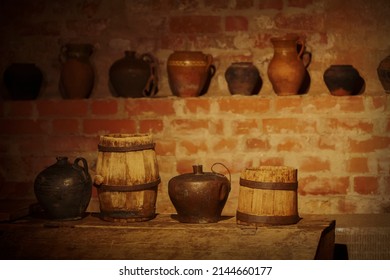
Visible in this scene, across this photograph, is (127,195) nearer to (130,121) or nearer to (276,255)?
(276,255)

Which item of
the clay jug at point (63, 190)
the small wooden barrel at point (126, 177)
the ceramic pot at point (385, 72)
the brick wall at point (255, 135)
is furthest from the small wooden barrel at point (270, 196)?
the ceramic pot at point (385, 72)

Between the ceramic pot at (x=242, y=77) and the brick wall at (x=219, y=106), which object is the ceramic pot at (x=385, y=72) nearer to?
the brick wall at (x=219, y=106)

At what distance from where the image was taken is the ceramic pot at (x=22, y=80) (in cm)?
478

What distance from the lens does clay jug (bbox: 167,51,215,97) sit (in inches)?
180

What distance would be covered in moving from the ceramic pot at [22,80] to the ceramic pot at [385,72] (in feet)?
7.52

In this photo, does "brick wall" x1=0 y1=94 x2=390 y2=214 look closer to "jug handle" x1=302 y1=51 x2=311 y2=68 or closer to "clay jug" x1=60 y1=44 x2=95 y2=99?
"clay jug" x1=60 y1=44 x2=95 y2=99

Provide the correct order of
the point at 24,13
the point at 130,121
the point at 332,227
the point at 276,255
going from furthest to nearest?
1. the point at 24,13
2. the point at 130,121
3. the point at 332,227
4. the point at 276,255

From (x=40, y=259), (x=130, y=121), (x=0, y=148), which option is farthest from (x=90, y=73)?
(x=40, y=259)

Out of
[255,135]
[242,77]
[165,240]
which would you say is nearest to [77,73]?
[242,77]

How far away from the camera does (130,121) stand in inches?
181

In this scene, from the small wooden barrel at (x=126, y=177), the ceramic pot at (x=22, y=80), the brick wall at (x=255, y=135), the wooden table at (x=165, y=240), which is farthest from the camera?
the ceramic pot at (x=22, y=80)

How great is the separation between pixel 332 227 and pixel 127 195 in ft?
3.41

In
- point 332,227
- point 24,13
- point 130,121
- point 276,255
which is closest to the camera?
point 276,255
